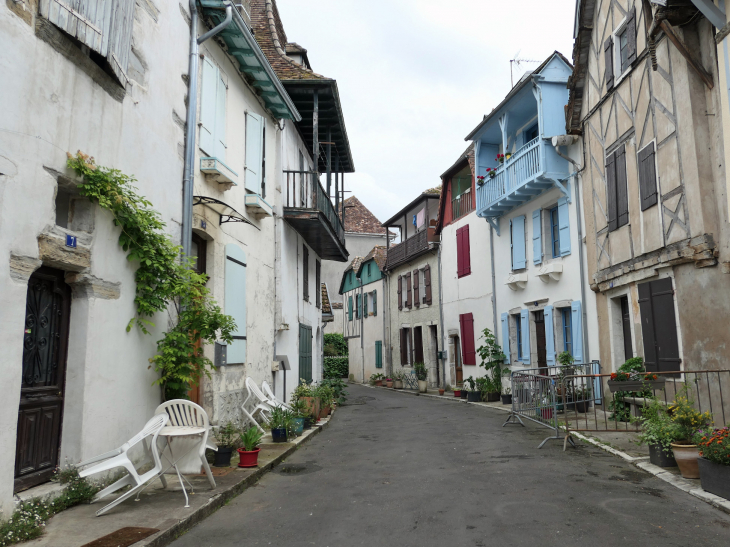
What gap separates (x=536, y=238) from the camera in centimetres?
1548

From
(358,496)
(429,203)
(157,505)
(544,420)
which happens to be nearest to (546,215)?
(544,420)

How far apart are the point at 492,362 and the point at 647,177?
27.0 feet

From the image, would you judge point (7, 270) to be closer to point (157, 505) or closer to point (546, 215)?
point (157, 505)

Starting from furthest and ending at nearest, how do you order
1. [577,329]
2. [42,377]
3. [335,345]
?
[335,345], [577,329], [42,377]

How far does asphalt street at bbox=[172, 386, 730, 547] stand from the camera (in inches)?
180

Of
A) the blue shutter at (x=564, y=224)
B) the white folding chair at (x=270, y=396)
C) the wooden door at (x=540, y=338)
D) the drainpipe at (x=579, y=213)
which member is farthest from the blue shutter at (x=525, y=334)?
the white folding chair at (x=270, y=396)

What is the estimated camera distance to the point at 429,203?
24.5 metres

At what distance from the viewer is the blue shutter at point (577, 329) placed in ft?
43.3

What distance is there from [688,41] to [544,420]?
643 centimetres

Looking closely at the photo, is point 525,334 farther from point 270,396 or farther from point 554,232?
point 270,396

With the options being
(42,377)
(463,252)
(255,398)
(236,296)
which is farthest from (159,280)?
(463,252)

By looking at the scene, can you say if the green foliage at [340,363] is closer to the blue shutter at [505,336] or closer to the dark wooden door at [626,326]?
the blue shutter at [505,336]

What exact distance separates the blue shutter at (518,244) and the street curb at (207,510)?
403 inches

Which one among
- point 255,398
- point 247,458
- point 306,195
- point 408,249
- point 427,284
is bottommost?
point 247,458
